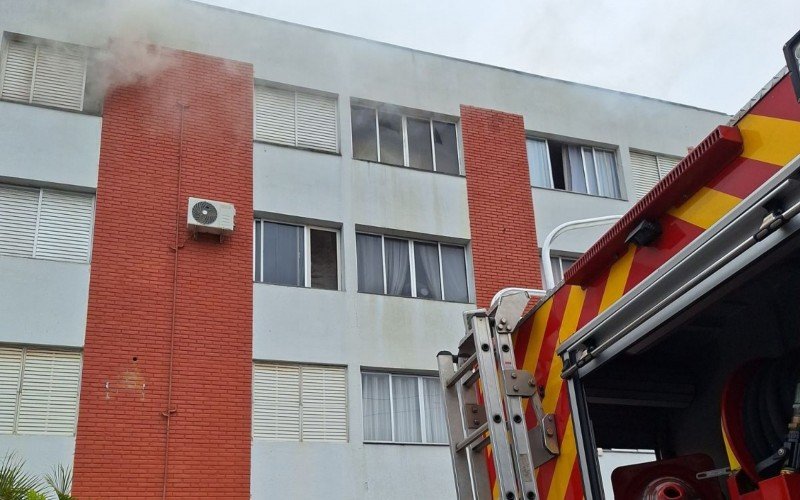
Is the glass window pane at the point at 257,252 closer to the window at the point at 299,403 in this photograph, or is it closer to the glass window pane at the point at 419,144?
the window at the point at 299,403

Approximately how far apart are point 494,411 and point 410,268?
1020cm

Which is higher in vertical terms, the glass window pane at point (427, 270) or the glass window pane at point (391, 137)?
the glass window pane at point (391, 137)

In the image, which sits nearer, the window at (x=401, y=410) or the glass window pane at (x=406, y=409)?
the window at (x=401, y=410)

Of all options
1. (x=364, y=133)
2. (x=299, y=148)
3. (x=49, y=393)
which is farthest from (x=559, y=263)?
(x=49, y=393)

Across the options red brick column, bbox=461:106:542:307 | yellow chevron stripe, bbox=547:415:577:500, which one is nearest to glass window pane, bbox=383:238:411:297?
red brick column, bbox=461:106:542:307

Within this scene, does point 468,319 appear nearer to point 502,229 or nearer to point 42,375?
point 42,375

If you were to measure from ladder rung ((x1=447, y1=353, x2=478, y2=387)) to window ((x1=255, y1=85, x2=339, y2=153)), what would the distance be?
9.98 m

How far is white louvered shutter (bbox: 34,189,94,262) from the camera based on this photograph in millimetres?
11984

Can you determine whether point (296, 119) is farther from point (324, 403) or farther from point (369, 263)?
point (324, 403)

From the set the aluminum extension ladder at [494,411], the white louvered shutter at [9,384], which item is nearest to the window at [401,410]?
the white louvered shutter at [9,384]

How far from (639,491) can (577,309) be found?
748mm

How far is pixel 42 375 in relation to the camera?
11273 millimetres

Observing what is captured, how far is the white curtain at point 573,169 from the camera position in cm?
1589

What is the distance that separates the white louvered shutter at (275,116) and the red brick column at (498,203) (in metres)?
2.78
